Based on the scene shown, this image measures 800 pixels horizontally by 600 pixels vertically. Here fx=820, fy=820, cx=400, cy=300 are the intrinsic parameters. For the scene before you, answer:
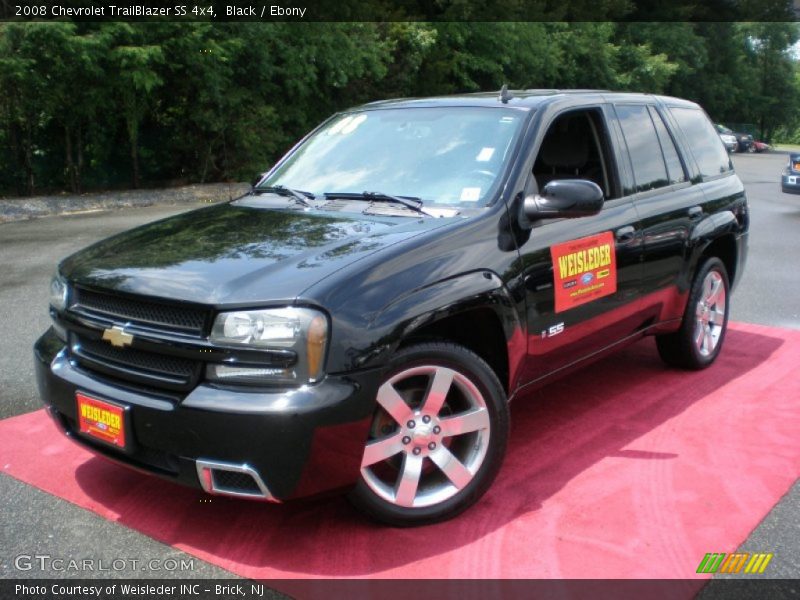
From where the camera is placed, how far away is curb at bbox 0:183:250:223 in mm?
15823

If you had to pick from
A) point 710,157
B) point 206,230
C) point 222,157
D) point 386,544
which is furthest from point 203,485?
point 222,157

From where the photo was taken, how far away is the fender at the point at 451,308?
3094mm

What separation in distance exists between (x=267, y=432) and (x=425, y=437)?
74 cm

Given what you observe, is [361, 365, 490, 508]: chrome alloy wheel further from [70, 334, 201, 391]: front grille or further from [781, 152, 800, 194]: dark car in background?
[781, 152, 800, 194]: dark car in background

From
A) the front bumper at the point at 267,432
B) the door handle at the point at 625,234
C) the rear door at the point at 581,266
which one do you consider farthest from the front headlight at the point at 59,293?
the door handle at the point at 625,234

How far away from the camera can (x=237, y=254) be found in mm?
3348

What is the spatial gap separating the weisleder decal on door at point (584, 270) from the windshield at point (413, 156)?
0.51m

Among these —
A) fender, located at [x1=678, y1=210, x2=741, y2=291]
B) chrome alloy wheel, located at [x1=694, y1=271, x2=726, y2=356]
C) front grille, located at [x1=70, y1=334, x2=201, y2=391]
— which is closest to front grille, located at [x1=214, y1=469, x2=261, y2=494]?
front grille, located at [x1=70, y1=334, x2=201, y2=391]

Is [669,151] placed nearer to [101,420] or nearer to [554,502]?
[554,502]

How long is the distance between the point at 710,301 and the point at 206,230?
3.44 metres

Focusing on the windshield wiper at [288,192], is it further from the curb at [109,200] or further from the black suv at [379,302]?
the curb at [109,200]

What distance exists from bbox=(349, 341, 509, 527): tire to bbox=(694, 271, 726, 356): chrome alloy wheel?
2385 millimetres

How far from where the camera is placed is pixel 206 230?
3807 mm

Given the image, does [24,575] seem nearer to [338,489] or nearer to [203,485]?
[203,485]
